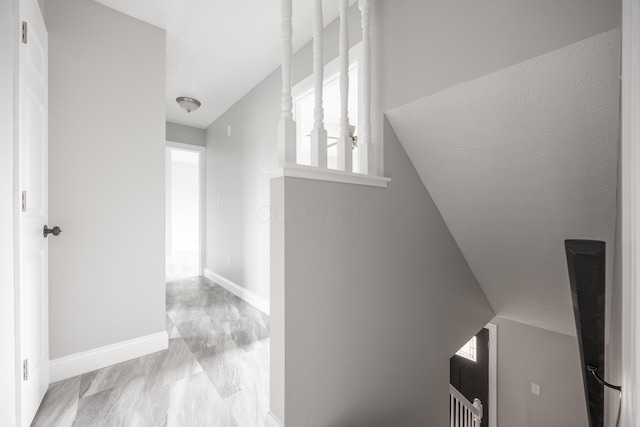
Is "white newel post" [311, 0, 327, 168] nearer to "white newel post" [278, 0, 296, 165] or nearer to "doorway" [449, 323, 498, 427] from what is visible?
"white newel post" [278, 0, 296, 165]

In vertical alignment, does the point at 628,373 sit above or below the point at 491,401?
above

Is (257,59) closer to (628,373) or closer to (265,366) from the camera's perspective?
(265,366)

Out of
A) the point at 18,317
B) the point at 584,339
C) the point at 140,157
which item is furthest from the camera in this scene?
the point at 140,157

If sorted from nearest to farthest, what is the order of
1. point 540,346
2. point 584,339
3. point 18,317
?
point 584,339 → point 18,317 → point 540,346

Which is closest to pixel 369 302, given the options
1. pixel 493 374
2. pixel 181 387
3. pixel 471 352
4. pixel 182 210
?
pixel 181 387

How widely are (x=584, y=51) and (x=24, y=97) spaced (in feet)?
8.03

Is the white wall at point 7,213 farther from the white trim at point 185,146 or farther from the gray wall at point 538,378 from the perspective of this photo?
the gray wall at point 538,378

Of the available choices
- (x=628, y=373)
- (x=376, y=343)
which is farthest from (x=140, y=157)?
(x=628, y=373)

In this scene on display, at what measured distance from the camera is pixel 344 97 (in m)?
1.38

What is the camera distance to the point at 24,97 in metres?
1.28

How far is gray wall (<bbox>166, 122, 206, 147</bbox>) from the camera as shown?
423 centimetres

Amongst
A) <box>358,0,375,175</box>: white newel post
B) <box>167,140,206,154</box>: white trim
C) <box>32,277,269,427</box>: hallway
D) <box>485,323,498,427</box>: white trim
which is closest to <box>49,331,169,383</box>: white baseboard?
<box>32,277,269,427</box>: hallway

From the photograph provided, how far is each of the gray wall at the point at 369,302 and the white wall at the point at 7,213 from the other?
1164 mm

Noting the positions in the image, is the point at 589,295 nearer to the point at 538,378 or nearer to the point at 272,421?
the point at 272,421
